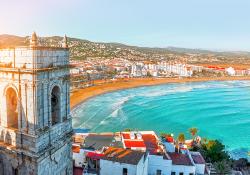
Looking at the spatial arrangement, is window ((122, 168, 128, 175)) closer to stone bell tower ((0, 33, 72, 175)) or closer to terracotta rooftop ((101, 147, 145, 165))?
terracotta rooftop ((101, 147, 145, 165))

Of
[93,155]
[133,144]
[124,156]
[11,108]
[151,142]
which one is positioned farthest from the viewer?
[151,142]

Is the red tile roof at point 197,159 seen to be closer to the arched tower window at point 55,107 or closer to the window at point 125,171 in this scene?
the window at point 125,171

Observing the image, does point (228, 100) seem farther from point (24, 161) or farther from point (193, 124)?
point (24, 161)

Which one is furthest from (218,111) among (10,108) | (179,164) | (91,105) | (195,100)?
(10,108)

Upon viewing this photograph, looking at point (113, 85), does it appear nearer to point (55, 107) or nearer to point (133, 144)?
point (133, 144)

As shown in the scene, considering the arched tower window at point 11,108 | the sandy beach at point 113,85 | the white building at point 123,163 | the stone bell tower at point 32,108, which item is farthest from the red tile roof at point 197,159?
the sandy beach at point 113,85

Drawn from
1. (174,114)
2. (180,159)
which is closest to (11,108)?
(180,159)
